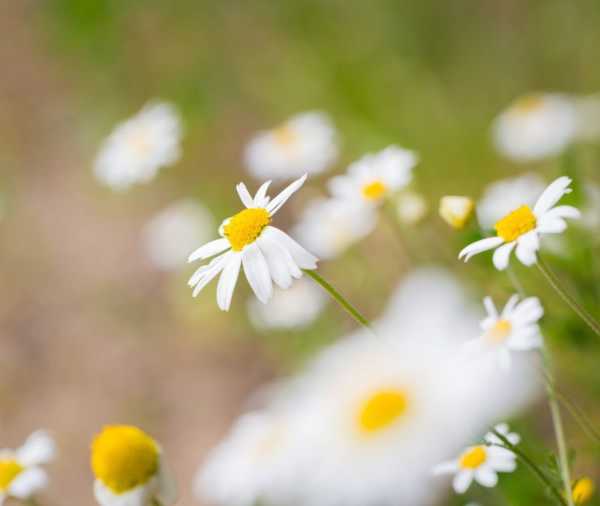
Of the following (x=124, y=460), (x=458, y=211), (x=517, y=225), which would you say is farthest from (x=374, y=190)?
(x=124, y=460)

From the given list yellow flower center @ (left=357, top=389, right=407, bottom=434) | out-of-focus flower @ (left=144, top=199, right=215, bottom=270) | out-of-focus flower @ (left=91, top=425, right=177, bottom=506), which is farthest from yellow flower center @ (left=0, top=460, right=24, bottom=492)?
out-of-focus flower @ (left=144, top=199, right=215, bottom=270)

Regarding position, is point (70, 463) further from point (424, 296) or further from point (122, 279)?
point (424, 296)

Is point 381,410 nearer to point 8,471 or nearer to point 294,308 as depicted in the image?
point 8,471

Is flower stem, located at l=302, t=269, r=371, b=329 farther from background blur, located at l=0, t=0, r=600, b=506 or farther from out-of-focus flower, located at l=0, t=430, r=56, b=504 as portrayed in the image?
background blur, located at l=0, t=0, r=600, b=506

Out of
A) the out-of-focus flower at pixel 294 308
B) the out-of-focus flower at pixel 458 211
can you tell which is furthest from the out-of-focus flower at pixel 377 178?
the out-of-focus flower at pixel 294 308

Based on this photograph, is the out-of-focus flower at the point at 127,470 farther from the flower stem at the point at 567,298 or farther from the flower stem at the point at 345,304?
the flower stem at the point at 567,298

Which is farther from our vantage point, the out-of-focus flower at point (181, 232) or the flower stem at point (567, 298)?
the out-of-focus flower at point (181, 232)
